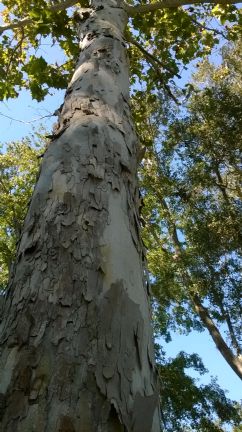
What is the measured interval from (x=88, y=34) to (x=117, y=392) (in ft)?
9.99

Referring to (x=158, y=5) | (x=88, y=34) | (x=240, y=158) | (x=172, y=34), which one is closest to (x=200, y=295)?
(x=240, y=158)

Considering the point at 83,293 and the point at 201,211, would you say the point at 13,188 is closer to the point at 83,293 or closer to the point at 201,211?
the point at 201,211

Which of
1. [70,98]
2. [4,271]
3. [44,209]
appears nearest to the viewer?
[44,209]

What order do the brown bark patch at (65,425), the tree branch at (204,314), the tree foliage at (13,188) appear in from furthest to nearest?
the tree foliage at (13,188), the tree branch at (204,314), the brown bark patch at (65,425)

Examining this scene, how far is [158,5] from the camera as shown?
16.3ft

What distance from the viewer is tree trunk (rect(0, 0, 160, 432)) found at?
963 mm

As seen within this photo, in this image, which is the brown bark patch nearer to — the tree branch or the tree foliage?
the tree branch

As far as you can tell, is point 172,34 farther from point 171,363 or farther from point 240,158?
point 171,363

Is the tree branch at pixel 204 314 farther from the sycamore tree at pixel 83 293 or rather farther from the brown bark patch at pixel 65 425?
the brown bark patch at pixel 65 425

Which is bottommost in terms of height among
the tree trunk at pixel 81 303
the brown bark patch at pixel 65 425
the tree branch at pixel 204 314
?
the brown bark patch at pixel 65 425

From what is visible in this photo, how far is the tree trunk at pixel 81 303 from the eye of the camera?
963 millimetres

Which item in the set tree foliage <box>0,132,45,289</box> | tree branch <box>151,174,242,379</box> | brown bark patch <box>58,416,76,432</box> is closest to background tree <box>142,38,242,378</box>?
tree branch <box>151,174,242,379</box>

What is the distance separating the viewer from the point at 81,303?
3.89 feet

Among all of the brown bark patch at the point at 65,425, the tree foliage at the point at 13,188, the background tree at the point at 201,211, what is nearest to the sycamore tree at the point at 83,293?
the brown bark patch at the point at 65,425
